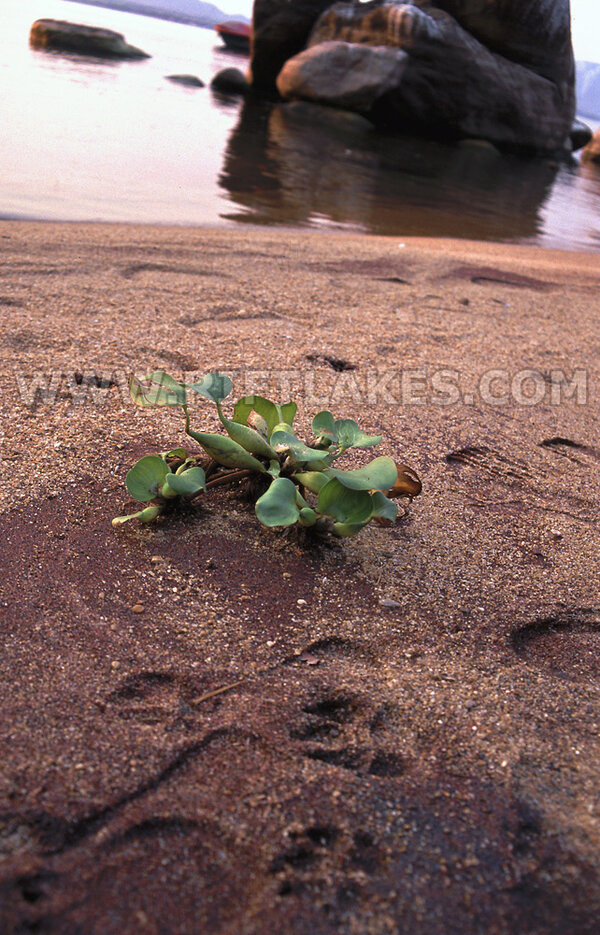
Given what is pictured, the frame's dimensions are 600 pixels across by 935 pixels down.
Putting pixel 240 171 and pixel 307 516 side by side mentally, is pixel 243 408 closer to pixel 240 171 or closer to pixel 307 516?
pixel 307 516

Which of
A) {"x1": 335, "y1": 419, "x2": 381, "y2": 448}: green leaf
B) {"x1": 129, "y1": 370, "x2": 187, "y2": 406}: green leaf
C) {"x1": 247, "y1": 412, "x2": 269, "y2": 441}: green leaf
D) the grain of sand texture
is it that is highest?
{"x1": 129, "y1": 370, "x2": 187, "y2": 406}: green leaf

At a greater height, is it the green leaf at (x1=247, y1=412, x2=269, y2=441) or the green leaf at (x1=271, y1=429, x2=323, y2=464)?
the green leaf at (x1=271, y1=429, x2=323, y2=464)

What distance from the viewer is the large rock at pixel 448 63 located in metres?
11.6

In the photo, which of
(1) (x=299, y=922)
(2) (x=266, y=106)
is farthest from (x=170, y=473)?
(2) (x=266, y=106)

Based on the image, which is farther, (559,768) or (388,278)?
(388,278)

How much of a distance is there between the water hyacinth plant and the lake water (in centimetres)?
327

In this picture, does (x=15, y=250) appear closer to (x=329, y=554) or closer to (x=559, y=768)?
(x=329, y=554)

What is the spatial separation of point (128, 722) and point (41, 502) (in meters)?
0.62

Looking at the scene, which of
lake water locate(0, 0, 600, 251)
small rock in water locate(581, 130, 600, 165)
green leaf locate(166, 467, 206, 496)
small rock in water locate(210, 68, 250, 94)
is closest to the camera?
green leaf locate(166, 467, 206, 496)

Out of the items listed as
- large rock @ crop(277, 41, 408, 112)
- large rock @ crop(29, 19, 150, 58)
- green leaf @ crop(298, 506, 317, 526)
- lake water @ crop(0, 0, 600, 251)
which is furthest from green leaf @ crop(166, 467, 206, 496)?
large rock @ crop(29, 19, 150, 58)

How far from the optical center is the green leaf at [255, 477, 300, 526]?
4.17 ft

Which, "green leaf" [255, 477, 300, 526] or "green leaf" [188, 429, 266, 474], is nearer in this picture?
"green leaf" [255, 477, 300, 526]

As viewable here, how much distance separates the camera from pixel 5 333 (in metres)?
2.21

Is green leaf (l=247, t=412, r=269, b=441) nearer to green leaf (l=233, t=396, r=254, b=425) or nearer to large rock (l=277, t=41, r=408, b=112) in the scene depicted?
green leaf (l=233, t=396, r=254, b=425)
